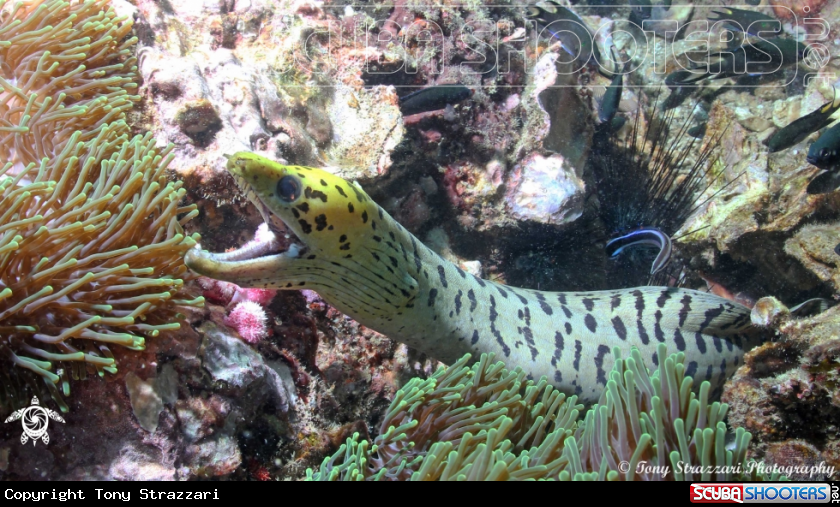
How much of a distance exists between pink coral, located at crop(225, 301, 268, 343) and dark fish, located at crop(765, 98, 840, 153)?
4.74 metres

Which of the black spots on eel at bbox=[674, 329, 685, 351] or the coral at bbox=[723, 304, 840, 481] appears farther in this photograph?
the black spots on eel at bbox=[674, 329, 685, 351]

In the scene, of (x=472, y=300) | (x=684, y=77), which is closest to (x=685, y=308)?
(x=472, y=300)

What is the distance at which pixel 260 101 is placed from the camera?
2955 mm

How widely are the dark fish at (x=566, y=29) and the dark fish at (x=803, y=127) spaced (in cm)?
199

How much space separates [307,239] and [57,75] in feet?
6.18

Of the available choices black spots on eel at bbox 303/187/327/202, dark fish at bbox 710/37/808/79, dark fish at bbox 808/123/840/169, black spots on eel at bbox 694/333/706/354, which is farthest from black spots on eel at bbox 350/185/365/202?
dark fish at bbox 710/37/808/79

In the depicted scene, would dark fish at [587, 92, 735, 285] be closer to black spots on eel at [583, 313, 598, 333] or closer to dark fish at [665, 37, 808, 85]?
black spots on eel at [583, 313, 598, 333]

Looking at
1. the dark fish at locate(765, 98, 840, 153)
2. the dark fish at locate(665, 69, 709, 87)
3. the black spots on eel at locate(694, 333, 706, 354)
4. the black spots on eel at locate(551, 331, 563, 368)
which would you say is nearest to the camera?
the black spots on eel at locate(551, 331, 563, 368)

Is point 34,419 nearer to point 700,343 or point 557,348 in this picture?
point 557,348

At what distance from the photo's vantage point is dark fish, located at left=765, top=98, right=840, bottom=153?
3818 mm

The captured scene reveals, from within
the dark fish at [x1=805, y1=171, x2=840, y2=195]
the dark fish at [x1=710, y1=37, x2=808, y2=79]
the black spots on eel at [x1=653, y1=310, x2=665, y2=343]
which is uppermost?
the dark fish at [x1=710, y1=37, x2=808, y2=79]

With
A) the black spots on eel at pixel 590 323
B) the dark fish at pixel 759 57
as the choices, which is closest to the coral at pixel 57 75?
the black spots on eel at pixel 590 323

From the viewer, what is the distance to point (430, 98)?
347 cm

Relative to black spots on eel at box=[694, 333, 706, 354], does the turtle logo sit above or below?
above
